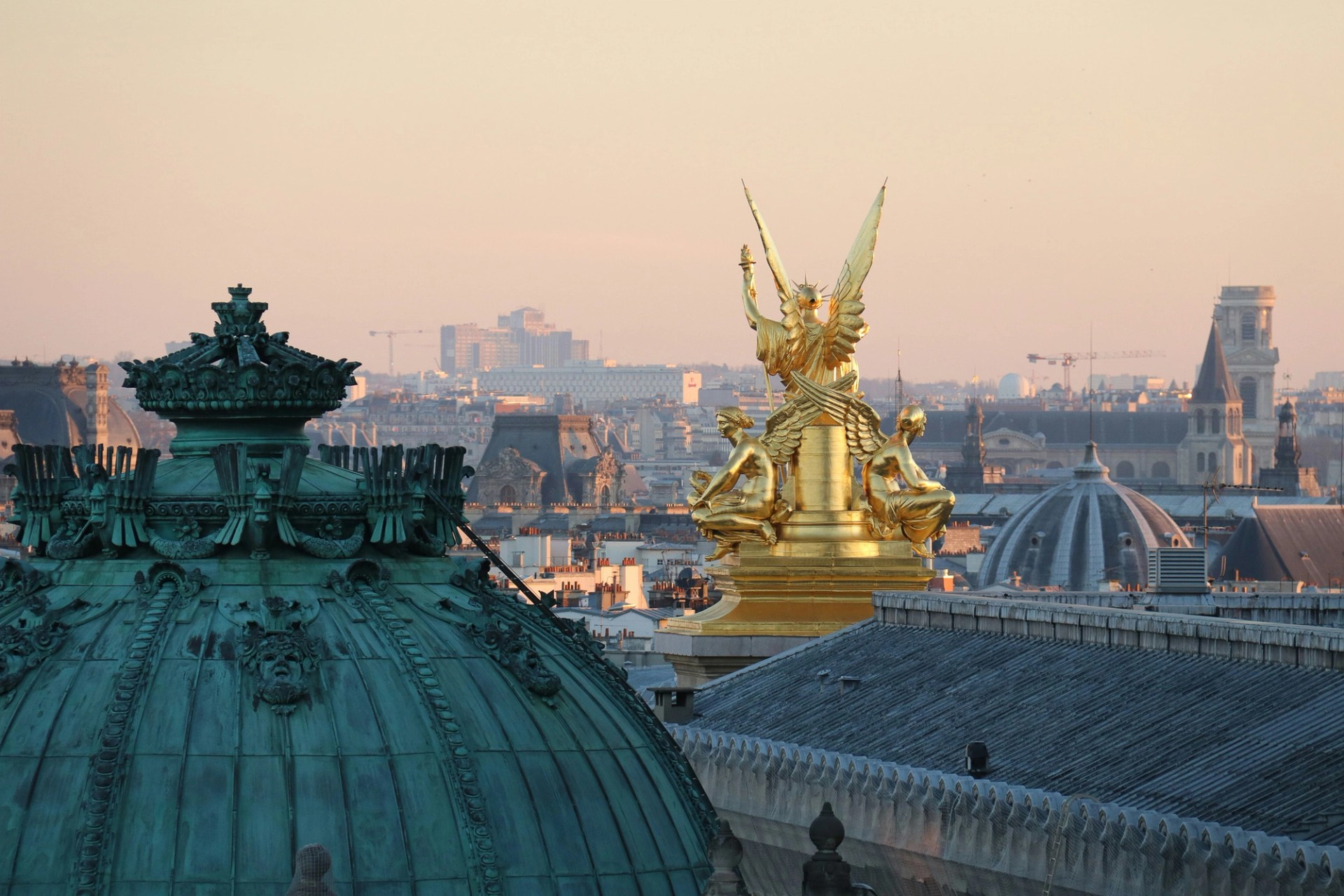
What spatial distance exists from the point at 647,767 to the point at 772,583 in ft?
101

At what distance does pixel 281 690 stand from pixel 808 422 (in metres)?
31.1

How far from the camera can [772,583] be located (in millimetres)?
43188

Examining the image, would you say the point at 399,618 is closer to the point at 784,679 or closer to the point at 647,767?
the point at 647,767

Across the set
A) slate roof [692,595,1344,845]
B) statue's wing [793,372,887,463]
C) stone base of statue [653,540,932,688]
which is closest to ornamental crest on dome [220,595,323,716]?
slate roof [692,595,1344,845]

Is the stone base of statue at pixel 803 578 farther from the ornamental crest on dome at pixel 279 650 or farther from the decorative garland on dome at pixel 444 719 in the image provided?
the ornamental crest on dome at pixel 279 650

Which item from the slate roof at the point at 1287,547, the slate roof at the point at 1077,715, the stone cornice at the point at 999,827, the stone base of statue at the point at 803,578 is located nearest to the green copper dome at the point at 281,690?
the stone cornice at the point at 999,827

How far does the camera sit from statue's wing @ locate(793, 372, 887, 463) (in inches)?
1666

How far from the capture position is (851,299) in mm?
42938

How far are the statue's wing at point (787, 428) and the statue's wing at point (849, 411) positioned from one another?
0.13m

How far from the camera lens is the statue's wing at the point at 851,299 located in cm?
4234

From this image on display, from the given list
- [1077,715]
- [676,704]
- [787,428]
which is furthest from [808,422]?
[1077,715]

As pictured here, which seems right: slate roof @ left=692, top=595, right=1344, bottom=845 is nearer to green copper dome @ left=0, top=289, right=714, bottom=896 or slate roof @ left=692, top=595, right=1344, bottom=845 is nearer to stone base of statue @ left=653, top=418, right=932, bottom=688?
stone base of statue @ left=653, top=418, right=932, bottom=688

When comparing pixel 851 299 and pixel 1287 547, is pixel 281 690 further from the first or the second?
→ pixel 1287 547

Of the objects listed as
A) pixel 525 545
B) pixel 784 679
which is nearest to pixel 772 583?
pixel 784 679
